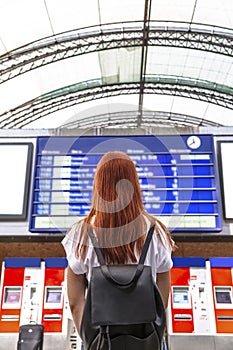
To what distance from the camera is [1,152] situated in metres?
3.93

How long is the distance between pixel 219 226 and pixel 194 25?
1049 cm

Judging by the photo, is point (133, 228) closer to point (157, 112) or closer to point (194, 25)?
point (194, 25)

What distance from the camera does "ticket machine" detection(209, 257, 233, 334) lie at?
10.8 ft

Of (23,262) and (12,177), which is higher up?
(12,177)

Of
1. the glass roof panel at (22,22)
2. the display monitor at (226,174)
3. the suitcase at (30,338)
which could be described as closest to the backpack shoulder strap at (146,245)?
the suitcase at (30,338)

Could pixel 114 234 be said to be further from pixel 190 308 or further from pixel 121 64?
pixel 121 64

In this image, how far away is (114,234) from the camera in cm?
145

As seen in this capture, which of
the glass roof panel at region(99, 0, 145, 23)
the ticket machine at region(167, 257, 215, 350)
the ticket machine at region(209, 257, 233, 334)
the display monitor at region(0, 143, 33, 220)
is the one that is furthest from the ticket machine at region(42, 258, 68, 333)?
the glass roof panel at region(99, 0, 145, 23)

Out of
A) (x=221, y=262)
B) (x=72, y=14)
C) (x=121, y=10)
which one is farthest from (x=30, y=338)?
(x=121, y=10)

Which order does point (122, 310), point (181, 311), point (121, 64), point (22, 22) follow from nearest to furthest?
point (122, 310) < point (181, 311) < point (22, 22) < point (121, 64)

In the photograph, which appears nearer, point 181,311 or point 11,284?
point 181,311

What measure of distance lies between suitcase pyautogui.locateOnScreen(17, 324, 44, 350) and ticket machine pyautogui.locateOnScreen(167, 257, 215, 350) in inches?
36.8

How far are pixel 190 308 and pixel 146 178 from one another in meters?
1.10

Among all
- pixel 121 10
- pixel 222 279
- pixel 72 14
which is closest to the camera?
pixel 222 279
